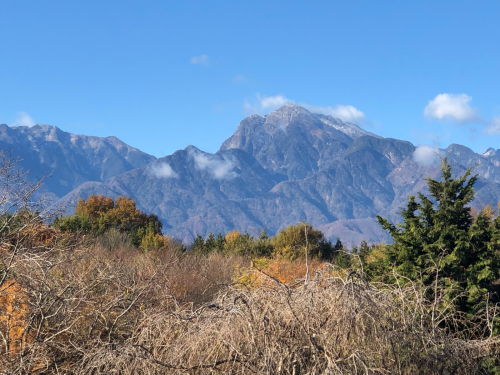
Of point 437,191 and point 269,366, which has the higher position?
point 437,191

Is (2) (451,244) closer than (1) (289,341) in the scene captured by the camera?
No

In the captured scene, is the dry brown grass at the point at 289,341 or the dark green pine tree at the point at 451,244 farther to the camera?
the dark green pine tree at the point at 451,244

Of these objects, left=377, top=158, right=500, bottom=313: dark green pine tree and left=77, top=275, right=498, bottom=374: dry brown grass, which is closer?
left=77, top=275, right=498, bottom=374: dry brown grass

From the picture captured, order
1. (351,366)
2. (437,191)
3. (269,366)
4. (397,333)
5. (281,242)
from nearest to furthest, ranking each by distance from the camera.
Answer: (269,366) < (351,366) < (397,333) < (437,191) < (281,242)

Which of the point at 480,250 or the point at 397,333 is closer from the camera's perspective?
the point at 397,333

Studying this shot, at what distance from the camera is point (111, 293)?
11.3 meters

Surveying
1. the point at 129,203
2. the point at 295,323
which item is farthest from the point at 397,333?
the point at 129,203

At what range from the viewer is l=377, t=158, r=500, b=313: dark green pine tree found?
18547 millimetres

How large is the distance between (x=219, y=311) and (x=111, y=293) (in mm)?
5405

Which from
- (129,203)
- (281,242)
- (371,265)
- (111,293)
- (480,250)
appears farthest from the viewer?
(129,203)

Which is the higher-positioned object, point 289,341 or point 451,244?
point 451,244

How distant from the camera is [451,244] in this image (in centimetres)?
2023

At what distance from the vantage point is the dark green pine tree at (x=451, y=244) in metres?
18.5

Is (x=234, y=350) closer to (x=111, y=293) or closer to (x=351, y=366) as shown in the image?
(x=351, y=366)
